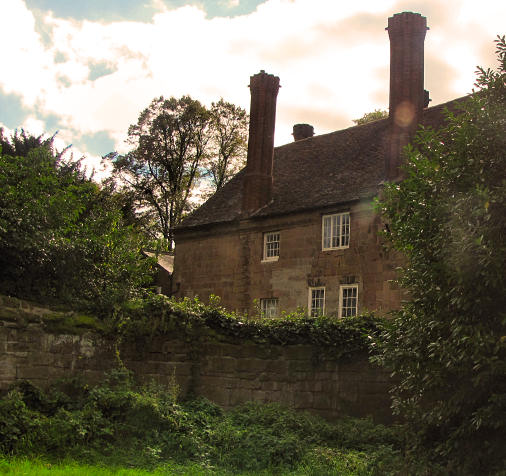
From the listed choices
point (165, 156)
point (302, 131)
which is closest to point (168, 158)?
point (165, 156)

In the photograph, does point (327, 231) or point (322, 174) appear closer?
point (327, 231)

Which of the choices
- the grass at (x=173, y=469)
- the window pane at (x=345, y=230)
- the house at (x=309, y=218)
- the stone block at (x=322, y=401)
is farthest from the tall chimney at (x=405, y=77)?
the grass at (x=173, y=469)

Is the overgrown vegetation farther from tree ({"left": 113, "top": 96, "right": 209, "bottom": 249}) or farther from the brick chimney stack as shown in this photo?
tree ({"left": 113, "top": 96, "right": 209, "bottom": 249})

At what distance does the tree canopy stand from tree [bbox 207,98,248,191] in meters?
0.11

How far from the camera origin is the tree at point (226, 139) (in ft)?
154

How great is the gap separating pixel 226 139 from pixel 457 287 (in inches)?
1571

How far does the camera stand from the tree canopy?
45.2m

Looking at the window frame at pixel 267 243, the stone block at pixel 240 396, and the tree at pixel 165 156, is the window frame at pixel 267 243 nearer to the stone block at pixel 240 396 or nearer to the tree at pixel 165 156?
the stone block at pixel 240 396

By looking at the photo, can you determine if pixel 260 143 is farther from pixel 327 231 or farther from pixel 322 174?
pixel 327 231

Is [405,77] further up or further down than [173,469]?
further up

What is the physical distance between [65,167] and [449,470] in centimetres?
1942

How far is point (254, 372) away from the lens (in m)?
14.5

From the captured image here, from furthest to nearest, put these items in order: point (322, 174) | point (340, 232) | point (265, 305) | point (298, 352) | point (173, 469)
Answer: point (322, 174) < point (265, 305) < point (340, 232) < point (298, 352) < point (173, 469)

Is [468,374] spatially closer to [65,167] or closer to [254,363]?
[254,363]
